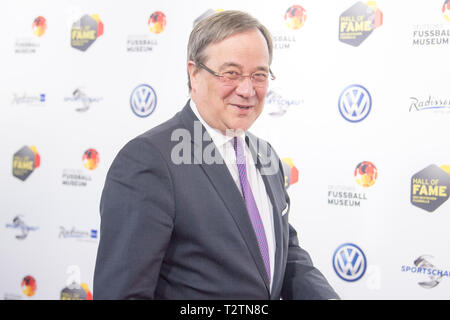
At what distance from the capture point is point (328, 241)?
8.38 ft

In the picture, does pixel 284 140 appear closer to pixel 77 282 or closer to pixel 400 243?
pixel 400 243

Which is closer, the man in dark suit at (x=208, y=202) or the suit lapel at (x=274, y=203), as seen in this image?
the man in dark suit at (x=208, y=202)

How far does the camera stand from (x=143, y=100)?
2943 mm

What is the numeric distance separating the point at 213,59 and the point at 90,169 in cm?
207

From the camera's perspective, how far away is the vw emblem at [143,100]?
292 centimetres

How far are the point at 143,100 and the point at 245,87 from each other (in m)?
1.77

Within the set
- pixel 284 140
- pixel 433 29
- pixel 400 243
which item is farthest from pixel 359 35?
pixel 400 243

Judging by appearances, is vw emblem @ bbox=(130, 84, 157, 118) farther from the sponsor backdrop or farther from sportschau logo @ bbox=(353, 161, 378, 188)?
sportschau logo @ bbox=(353, 161, 378, 188)

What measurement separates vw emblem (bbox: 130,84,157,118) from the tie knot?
1638 millimetres

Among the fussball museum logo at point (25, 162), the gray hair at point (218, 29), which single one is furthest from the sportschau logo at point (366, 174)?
the fussball museum logo at point (25, 162)

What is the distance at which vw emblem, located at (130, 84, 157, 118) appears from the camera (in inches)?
115

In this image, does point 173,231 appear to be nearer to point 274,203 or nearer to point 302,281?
point 274,203

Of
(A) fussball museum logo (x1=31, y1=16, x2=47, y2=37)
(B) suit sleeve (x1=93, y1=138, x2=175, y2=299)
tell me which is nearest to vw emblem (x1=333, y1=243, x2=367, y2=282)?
(B) suit sleeve (x1=93, y1=138, x2=175, y2=299)

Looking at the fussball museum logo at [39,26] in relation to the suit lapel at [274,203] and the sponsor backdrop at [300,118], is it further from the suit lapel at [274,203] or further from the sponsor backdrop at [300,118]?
the suit lapel at [274,203]
